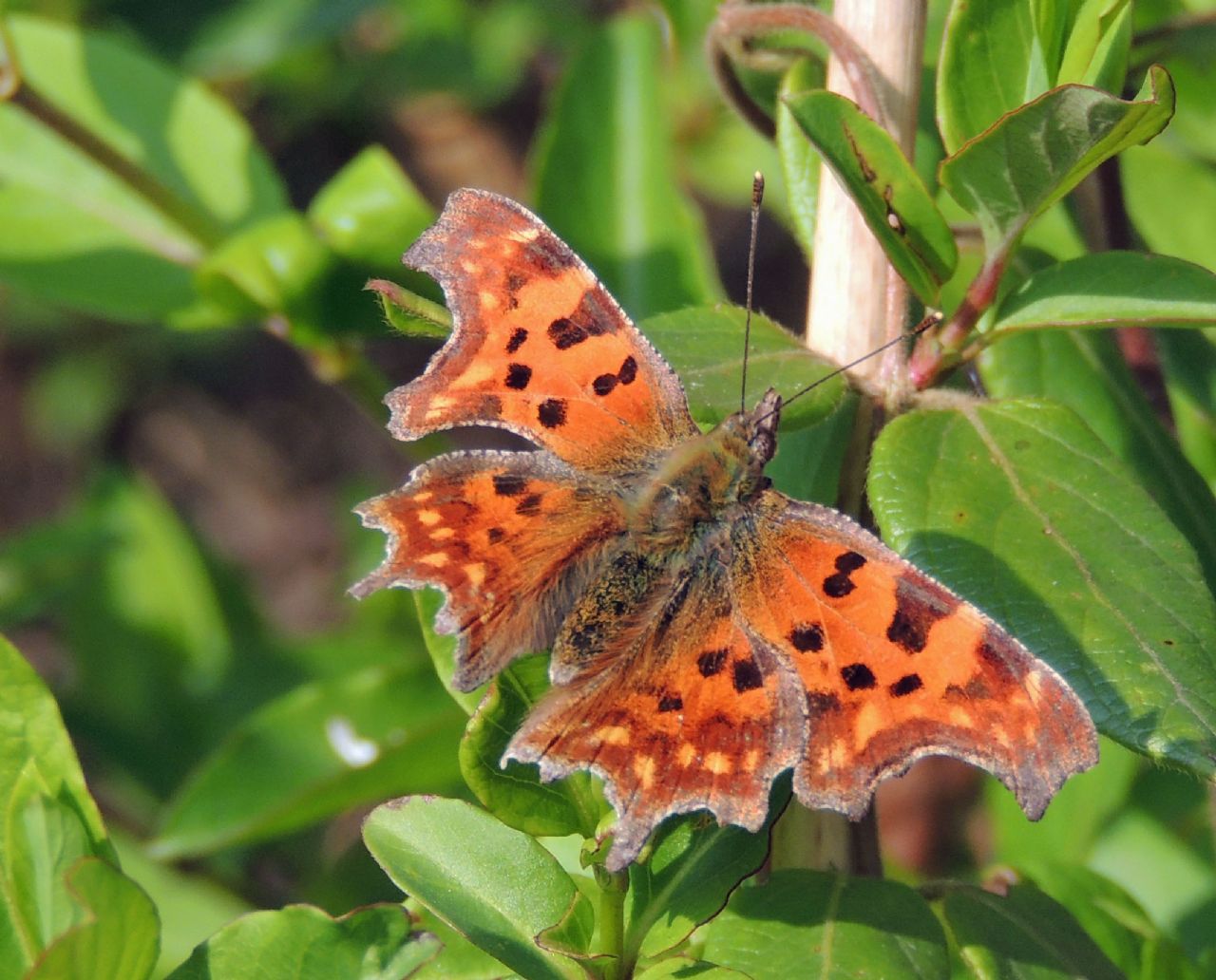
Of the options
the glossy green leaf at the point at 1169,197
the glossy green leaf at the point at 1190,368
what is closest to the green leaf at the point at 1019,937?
the glossy green leaf at the point at 1190,368

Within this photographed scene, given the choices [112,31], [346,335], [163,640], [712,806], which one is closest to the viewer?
[712,806]

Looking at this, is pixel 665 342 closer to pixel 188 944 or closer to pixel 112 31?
pixel 188 944

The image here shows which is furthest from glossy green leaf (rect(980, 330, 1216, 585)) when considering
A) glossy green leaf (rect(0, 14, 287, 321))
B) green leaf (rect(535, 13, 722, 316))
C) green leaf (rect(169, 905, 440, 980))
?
glossy green leaf (rect(0, 14, 287, 321))

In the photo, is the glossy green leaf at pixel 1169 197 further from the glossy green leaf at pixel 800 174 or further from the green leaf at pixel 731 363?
the green leaf at pixel 731 363

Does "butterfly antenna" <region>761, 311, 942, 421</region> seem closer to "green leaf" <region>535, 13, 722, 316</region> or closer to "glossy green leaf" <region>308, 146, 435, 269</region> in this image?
"green leaf" <region>535, 13, 722, 316</region>

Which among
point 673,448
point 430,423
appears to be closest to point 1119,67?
point 673,448

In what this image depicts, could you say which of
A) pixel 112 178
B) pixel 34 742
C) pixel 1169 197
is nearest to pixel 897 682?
pixel 34 742
